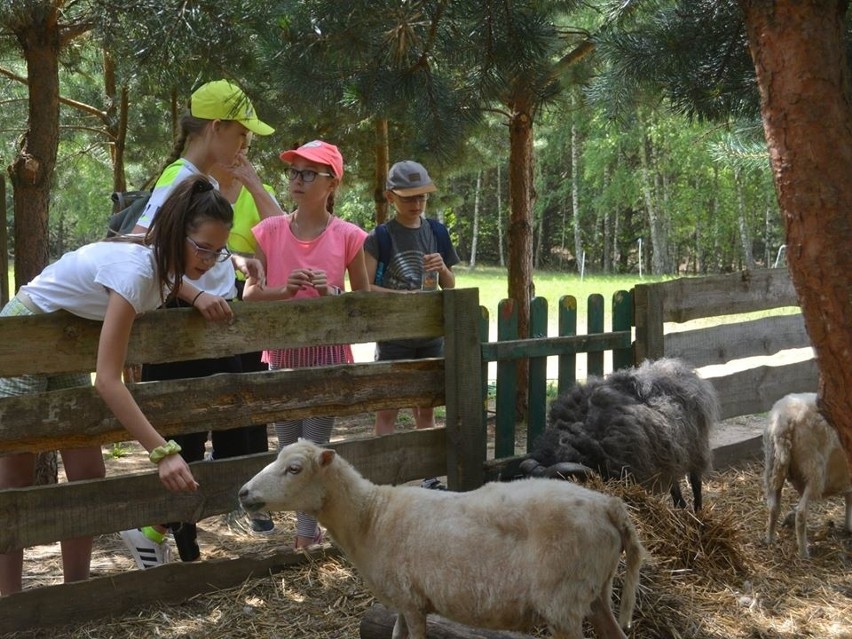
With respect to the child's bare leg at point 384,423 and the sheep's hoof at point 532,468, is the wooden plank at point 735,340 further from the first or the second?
the child's bare leg at point 384,423

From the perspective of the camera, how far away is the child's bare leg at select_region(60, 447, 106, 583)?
4066 millimetres

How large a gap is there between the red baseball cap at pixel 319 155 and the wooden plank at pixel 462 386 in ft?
2.99

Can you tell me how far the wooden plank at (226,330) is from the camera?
3.72m

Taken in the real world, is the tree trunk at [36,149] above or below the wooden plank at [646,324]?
above

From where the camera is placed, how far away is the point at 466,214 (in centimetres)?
5356

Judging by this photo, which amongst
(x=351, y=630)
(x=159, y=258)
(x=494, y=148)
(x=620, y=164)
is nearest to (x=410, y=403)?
(x=351, y=630)

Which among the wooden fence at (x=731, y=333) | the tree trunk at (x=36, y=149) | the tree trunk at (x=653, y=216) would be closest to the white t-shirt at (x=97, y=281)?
the tree trunk at (x=36, y=149)

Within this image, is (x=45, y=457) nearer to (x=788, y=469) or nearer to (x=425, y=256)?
(x=425, y=256)

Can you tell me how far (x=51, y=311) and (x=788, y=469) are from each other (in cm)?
416

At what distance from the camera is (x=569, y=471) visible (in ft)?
15.3

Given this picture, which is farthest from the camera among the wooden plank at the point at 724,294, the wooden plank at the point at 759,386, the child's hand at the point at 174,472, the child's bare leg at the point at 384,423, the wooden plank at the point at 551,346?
the wooden plank at the point at 759,386

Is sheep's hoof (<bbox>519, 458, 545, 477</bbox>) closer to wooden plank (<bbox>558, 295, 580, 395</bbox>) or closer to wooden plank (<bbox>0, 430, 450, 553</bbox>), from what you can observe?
wooden plank (<bbox>0, 430, 450, 553</bbox>)

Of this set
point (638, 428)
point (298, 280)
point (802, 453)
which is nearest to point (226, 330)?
point (298, 280)

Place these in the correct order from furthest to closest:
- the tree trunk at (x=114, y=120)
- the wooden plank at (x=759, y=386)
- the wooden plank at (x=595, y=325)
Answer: the tree trunk at (x=114, y=120) < the wooden plank at (x=759, y=386) < the wooden plank at (x=595, y=325)
